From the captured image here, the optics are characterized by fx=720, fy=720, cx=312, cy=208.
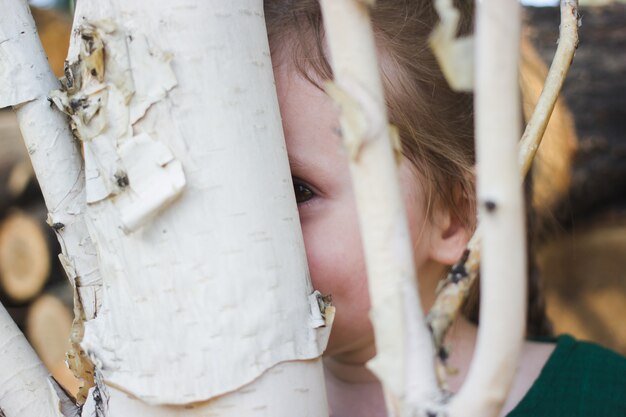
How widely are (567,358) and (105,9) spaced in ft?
3.03

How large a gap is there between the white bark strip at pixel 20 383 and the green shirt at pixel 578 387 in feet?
2.23

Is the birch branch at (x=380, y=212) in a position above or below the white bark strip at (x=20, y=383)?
above

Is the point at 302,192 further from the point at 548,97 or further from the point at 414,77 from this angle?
the point at 548,97

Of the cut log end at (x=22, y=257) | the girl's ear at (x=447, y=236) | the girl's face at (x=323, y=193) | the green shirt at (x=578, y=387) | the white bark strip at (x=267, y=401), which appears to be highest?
the girl's face at (x=323, y=193)

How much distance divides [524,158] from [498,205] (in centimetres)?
23

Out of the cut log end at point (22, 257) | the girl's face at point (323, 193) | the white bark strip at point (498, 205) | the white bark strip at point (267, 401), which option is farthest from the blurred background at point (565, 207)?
the white bark strip at point (498, 205)

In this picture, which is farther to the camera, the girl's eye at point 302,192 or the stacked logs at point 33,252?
the stacked logs at point 33,252

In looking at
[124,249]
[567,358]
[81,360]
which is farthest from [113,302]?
[567,358]

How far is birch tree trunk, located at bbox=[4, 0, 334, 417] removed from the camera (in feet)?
1.86

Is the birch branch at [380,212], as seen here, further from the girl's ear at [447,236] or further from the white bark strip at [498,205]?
the girl's ear at [447,236]

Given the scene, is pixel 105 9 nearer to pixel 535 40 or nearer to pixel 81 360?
pixel 81 360

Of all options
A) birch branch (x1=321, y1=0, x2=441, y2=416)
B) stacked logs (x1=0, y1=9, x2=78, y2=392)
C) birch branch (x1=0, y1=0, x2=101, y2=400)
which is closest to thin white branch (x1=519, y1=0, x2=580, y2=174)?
birch branch (x1=321, y1=0, x2=441, y2=416)

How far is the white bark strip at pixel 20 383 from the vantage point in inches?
28.3

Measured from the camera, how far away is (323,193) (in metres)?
0.93
